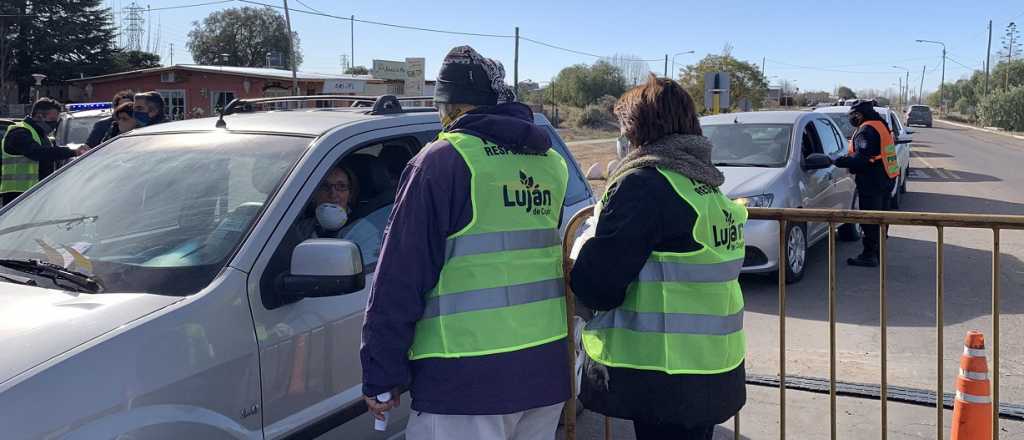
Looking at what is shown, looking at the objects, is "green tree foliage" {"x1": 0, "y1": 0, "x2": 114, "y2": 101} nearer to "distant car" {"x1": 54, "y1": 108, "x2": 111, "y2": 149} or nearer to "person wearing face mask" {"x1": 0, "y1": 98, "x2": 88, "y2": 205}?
"distant car" {"x1": 54, "y1": 108, "x2": 111, "y2": 149}

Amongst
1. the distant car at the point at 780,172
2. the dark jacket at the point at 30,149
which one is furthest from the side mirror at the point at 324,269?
the distant car at the point at 780,172

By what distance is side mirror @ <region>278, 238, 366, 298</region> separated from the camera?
260cm

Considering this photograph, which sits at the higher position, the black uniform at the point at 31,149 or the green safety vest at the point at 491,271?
the black uniform at the point at 31,149

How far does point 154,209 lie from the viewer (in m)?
3.17

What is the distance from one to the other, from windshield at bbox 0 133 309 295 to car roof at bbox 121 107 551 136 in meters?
0.08

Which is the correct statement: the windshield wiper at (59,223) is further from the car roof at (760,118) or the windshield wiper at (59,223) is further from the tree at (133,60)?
the tree at (133,60)

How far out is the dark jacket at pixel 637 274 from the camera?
100 inches

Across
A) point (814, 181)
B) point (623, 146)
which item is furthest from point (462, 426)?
point (814, 181)

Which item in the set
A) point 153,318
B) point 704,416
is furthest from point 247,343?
point 704,416

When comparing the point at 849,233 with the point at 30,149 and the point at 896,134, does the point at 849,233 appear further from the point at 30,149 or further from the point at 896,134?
the point at 30,149

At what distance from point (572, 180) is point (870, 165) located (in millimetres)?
5782

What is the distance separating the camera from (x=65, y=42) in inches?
2172

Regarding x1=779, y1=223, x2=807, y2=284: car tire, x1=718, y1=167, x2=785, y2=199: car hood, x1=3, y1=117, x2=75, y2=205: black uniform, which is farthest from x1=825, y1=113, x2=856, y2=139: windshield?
x1=3, y1=117, x2=75, y2=205: black uniform

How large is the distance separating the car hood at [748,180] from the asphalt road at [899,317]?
98 centimetres
